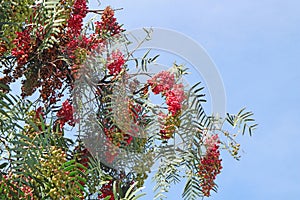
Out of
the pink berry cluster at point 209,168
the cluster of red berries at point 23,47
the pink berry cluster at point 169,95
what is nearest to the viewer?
the cluster of red berries at point 23,47

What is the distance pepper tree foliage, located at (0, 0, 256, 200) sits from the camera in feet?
9.47

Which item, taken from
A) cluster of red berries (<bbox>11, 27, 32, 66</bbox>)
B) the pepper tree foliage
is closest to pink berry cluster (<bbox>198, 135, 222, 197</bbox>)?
the pepper tree foliage

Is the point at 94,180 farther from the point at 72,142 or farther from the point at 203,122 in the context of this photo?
the point at 203,122

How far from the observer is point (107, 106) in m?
3.11

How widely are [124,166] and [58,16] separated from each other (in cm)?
79

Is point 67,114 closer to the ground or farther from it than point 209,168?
closer to the ground

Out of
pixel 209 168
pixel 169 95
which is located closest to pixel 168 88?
pixel 169 95

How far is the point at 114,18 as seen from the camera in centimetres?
321

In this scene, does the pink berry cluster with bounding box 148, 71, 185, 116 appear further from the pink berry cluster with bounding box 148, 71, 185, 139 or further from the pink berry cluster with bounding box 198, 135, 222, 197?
the pink berry cluster with bounding box 198, 135, 222, 197

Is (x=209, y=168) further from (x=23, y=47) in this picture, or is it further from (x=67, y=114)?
(x=23, y=47)

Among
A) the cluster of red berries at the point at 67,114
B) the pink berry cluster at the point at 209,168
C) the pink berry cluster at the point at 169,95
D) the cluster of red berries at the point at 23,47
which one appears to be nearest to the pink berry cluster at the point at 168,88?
the pink berry cluster at the point at 169,95

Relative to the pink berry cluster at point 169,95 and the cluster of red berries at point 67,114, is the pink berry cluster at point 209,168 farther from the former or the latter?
the cluster of red berries at point 67,114

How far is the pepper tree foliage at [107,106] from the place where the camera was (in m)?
2.89

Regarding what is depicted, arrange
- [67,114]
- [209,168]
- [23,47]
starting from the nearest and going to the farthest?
1. [23,47]
2. [67,114]
3. [209,168]
